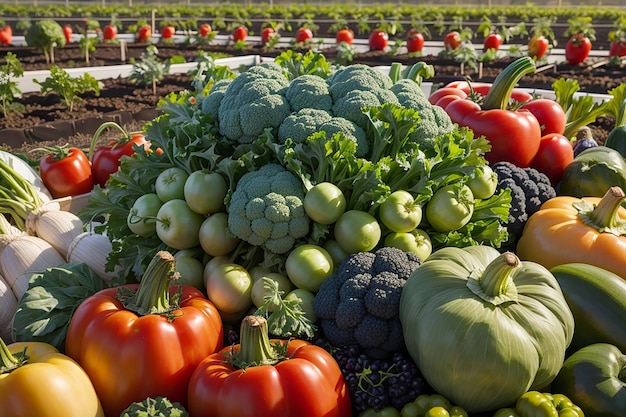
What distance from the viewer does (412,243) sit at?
3125 mm

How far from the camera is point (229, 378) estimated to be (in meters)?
2.47

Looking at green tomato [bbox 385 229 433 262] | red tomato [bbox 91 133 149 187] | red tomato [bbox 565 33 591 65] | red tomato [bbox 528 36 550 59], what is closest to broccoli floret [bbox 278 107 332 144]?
green tomato [bbox 385 229 433 262]

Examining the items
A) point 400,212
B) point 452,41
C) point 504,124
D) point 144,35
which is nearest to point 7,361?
point 400,212

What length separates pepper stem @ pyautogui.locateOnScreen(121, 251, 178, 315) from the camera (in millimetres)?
2686

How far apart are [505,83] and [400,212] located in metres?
1.90

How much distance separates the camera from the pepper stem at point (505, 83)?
4438 millimetres

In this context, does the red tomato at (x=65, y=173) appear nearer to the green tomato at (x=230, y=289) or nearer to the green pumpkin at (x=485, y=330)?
the green tomato at (x=230, y=289)

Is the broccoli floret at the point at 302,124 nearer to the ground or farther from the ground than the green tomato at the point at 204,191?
farther from the ground

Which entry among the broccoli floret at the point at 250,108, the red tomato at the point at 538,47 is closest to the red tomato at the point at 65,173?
the broccoli floret at the point at 250,108

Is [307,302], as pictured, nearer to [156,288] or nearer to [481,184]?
[156,288]

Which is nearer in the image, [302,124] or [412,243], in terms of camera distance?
[412,243]

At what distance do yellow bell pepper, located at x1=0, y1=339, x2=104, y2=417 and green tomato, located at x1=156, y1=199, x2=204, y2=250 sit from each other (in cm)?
83

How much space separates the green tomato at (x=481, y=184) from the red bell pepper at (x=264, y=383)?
1316 millimetres

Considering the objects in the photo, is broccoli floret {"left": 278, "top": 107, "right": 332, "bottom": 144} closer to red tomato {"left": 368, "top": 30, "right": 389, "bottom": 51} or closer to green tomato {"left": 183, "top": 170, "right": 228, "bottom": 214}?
green tomato {"left": 183, "top": 170, "right": 228, "bottom": 214}
